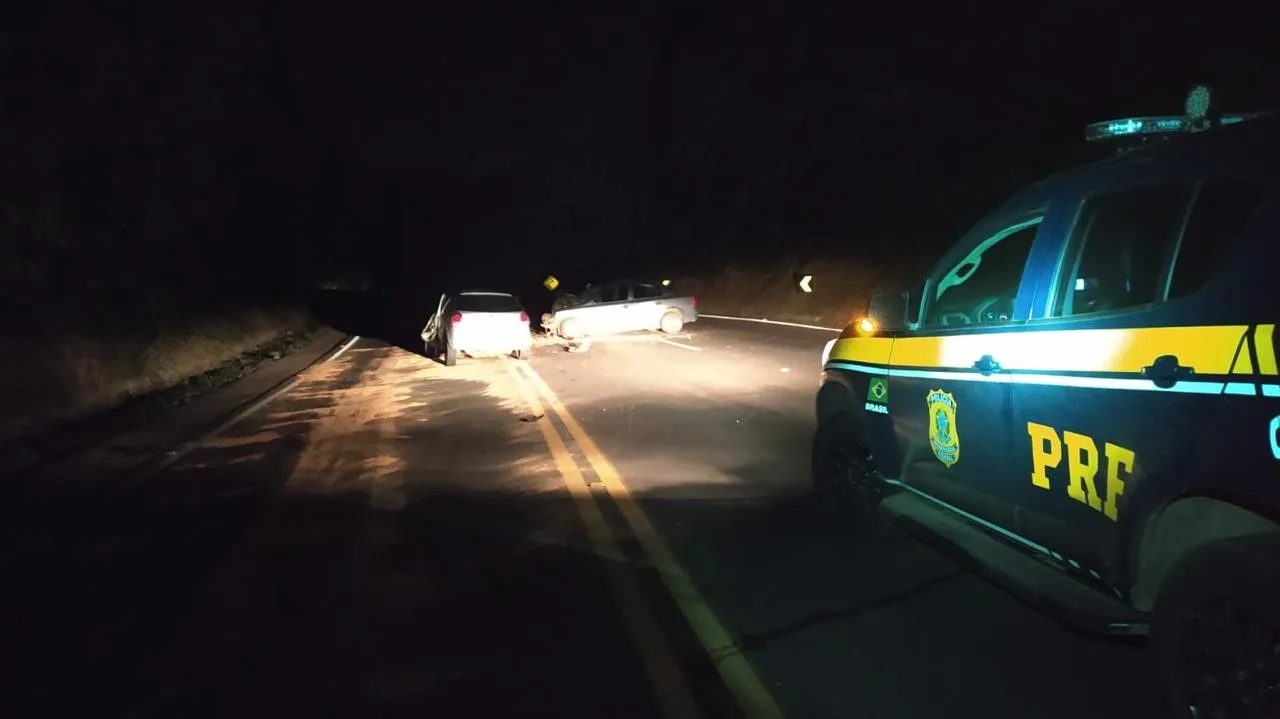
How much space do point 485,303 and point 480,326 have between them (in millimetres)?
593

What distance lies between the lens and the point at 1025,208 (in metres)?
4.73

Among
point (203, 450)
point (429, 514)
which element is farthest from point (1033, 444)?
point (203, 450)

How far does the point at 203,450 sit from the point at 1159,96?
30417mm

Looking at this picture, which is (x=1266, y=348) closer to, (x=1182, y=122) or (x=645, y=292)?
(x=1182, y=122)

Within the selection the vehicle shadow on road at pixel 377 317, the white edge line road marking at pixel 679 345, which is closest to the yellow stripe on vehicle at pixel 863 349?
the white edge line road marking at pixel 679 345

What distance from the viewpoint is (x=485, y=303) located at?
19.3m

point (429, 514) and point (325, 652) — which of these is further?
point (429, 514)

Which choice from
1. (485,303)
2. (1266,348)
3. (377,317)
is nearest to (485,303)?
(485,303)

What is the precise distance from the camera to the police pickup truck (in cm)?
311

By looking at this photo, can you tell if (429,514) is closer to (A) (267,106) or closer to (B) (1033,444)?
(B) (1033,444)

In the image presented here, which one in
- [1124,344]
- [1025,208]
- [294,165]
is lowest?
[1124,344]

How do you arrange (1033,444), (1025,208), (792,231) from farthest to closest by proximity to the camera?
(792,231)
(1025,208)
(1033,444)

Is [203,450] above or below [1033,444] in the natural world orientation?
below

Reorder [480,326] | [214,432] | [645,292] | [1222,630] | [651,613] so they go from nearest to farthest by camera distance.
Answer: [1222,630] < [651,613] < [214,432] < [480,326] < [645,292]
